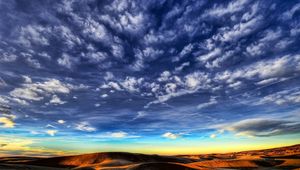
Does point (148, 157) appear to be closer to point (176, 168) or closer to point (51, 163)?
point (51, 163)

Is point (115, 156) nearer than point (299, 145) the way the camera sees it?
Yes

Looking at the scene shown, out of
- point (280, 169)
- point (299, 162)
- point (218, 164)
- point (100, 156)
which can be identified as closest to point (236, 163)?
point (218, 164)

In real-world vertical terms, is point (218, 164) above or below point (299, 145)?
below

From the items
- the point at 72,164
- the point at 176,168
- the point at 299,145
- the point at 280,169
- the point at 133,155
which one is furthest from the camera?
the point at 299,145

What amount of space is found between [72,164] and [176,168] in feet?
145

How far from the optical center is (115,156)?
74.8 m

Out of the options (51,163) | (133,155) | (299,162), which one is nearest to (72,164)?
(51,163)

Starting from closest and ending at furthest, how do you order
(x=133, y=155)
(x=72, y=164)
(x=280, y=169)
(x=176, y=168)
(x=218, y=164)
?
(x=176, y=168) < (x=280, y=169) < (x=218, y=164) < (x=72, y=164) < (x=133, y=155)

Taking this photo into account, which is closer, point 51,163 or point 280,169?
point 280,169

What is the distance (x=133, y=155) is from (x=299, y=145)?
132m

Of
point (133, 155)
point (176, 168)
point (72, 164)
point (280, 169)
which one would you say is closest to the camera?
point (176, 168)

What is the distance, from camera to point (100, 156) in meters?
73.9

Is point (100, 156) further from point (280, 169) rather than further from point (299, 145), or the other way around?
point (299, 145)

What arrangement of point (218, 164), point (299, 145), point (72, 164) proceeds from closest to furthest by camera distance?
point (218, 164)
point (72, 164)
point (299, 145)
